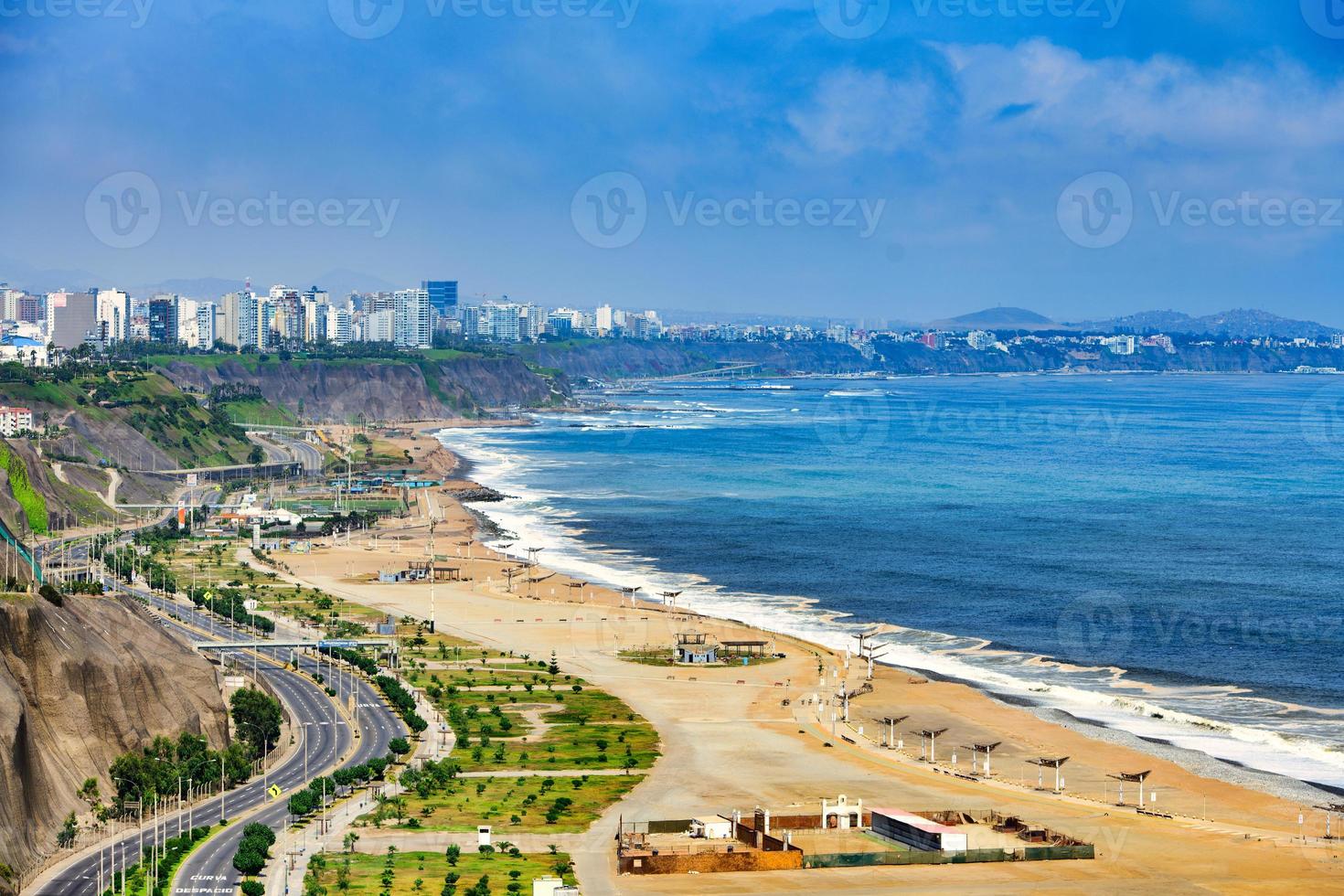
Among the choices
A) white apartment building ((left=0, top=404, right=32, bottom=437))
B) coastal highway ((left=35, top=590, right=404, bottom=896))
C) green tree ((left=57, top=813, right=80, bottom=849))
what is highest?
white apartment building ((left=0, top=404, right=32, bottom=437))

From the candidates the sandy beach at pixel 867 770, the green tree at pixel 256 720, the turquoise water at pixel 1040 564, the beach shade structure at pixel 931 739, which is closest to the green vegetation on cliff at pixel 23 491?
the sandy beach at pixel 867 770

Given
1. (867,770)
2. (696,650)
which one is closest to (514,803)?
(867,770)

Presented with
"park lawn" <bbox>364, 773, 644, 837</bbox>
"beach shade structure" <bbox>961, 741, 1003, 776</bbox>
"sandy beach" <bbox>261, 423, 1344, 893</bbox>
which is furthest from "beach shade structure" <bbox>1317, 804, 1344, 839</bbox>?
"park lawn" <bbox>364, 773, 644, 837</bbox>

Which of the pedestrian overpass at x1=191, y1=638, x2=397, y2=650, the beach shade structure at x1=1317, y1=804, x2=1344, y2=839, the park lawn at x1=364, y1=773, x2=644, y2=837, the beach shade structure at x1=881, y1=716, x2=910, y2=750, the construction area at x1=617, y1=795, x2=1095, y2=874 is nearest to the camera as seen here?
the construction area at x1=617, y1=795, x2=1095, y2=874

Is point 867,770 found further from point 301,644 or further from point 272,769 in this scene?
point 301,644

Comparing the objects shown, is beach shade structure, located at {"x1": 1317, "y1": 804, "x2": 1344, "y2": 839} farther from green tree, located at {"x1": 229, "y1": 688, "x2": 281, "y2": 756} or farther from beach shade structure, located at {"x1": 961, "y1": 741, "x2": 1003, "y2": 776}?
green tree, located at {"x1": 229, "y1": 688, "x2": 281, "y2": 756}

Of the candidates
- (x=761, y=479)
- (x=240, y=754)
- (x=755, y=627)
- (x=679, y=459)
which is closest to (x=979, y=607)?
(x=755, y=627)

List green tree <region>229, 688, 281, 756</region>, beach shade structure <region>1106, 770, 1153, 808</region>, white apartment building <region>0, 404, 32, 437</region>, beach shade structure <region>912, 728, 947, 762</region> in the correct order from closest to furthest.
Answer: beach shade structure <region>1106, 770, 1153, 808</region>, green tree <region>229, 688, 281, 756</region>, beach shade structure <region>912, 728, 947, 762</region>, white apartment building <region>0, 404, 32, 437</region>
